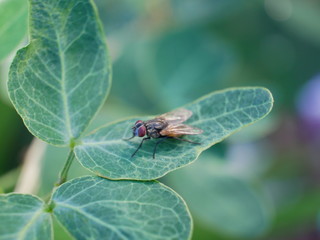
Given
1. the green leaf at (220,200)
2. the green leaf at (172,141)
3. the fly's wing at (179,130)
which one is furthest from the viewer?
the green leaf at (220,200)

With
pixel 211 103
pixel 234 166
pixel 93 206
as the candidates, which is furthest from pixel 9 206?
pixel 234 166

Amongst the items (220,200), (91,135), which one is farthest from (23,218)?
(220,200)

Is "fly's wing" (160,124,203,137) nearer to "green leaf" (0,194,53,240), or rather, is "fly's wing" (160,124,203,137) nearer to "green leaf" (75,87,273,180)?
"green leaf" (75,87,273,180)

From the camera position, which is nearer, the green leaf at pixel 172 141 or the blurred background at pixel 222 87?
the green leaf at pixel 172 141

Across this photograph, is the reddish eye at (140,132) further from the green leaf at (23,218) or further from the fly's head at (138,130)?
the green leaf at (23,218)

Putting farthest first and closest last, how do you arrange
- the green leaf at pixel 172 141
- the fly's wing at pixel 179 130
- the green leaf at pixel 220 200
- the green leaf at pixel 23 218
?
1. the green leaf at pixel 220 200
2. the fly's wing at pixel 179 130
3. the green leaf at pixel 172 141
4. the green leaf at pixel 23 218

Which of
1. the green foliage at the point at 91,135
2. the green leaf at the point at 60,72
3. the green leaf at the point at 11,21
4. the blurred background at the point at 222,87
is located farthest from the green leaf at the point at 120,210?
the blurred background at the point at 222,87
